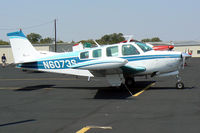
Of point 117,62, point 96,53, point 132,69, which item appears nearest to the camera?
point 117,62

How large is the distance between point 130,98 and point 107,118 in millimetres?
2964

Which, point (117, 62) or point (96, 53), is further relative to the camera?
point (96, 53)

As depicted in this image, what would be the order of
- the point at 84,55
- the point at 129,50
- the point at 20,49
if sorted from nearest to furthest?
the point at 129,50
the point at 84,55
the point at 20,49

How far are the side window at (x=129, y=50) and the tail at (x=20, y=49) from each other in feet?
15.8

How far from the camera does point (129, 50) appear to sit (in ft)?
34.8

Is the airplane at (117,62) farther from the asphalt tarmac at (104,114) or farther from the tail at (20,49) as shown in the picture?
the asphalt tarmac at (104,114)

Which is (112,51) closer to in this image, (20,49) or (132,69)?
(132,69)

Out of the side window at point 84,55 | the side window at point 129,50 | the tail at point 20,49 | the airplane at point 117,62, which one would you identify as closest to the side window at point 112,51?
the airplane at point 117,62

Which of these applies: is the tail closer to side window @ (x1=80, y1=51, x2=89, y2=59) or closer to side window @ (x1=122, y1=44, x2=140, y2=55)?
side window @ (x1=80, y1=51, x2=89, y2=59)

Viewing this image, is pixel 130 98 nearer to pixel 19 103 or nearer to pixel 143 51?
pixel 143 51

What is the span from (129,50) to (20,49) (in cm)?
591

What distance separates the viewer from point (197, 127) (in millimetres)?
5273

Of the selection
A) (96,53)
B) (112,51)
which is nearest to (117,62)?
(112,51)

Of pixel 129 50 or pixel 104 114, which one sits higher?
pixel 129 50
